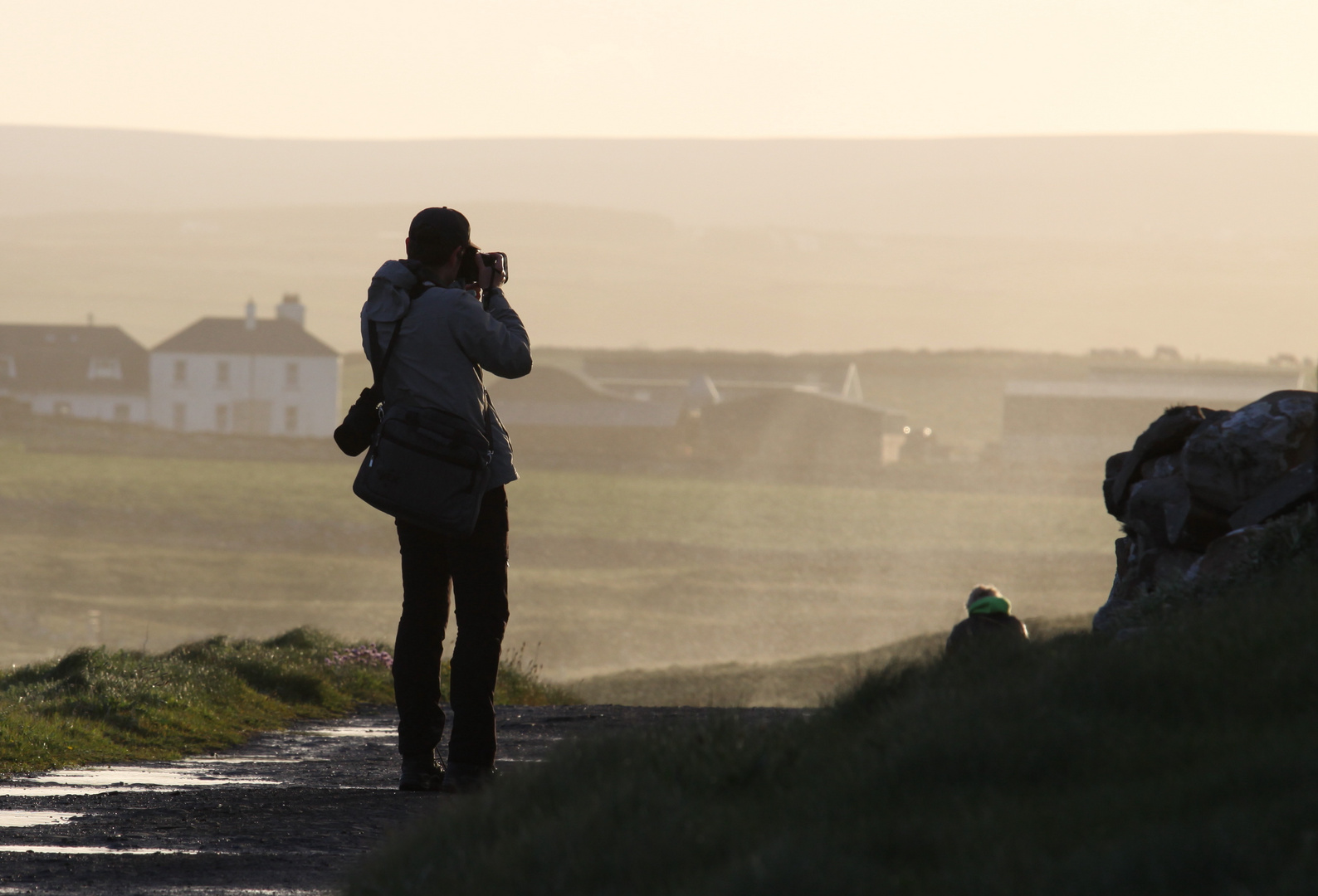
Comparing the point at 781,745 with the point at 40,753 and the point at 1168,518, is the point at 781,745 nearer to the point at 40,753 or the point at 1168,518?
the point at 1168,518

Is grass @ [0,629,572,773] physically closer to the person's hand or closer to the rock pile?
the person's hand

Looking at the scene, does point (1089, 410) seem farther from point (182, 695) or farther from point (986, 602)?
point (986, 602)

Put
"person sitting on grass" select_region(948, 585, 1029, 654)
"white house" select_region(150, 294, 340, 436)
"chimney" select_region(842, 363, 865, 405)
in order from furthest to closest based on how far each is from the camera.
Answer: "chimney" select_region(842, 363, 865, 405) → "white house" select_region(150, 294, 340, 436) → "person sitting on grass" select_region(948, 585, 1029, 654)

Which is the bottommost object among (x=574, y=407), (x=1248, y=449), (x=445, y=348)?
(x=1248, y=449)

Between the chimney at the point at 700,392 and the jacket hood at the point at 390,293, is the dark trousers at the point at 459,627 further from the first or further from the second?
the chimney at the point at 700,392

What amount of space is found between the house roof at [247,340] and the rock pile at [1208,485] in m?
97.7

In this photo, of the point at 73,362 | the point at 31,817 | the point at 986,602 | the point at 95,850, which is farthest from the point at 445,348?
the point at 73,362

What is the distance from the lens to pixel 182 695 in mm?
10039

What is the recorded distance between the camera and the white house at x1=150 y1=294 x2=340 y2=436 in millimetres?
99312

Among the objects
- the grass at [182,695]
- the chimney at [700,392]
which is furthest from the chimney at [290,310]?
the grass at [182,695]

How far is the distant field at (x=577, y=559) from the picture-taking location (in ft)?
126

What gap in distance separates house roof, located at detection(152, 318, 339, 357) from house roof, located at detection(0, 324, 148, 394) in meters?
3.40

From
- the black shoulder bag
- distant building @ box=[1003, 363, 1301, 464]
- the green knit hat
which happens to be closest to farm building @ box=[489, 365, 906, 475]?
distant building @ box=[1003, 363, 1301, 464]

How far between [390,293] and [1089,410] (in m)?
83.9
